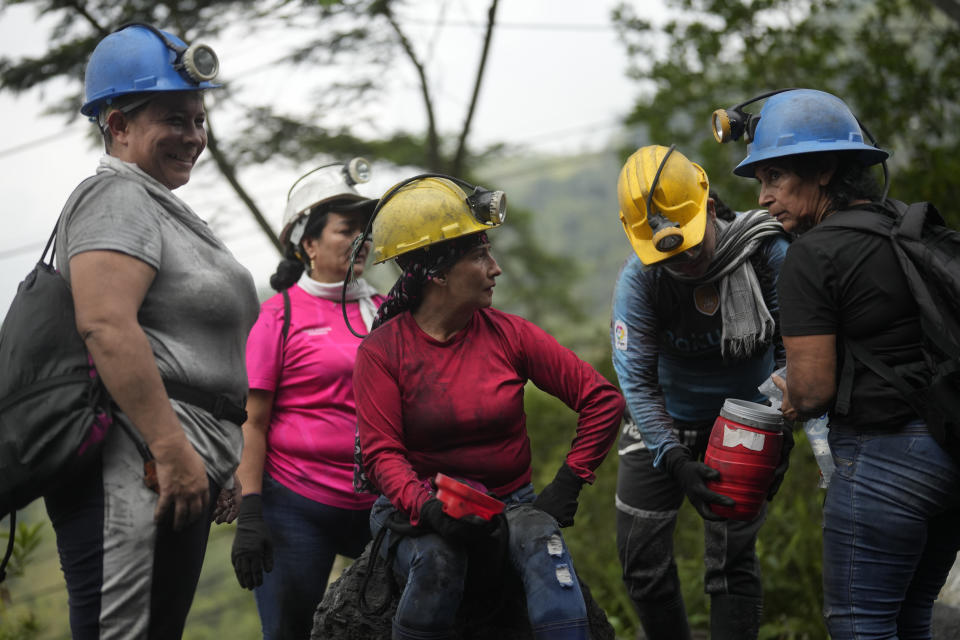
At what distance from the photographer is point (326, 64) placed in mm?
9367

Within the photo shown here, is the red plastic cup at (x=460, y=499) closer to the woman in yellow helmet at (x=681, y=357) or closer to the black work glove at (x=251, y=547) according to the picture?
the woman in yellow helmet at (x=681, y=357)

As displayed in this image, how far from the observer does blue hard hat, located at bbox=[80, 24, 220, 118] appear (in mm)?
2623

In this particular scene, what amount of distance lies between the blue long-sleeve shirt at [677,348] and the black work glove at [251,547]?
153 centimetres

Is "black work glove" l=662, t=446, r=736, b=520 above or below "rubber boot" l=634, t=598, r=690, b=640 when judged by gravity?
above

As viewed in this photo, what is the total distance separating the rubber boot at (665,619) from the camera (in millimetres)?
3840

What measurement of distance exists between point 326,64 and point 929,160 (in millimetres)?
6080

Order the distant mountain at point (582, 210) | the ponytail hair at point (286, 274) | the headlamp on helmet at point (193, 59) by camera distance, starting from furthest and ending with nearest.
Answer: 1. the distant mountain at point (582, 210)
2. the ponytail hair at point (286, 274)
3. the headlamp on helmet at point (193, 59)

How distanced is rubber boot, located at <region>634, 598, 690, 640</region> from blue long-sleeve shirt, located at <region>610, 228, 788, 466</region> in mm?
728

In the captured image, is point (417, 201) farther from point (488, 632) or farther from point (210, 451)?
point (488, 632)

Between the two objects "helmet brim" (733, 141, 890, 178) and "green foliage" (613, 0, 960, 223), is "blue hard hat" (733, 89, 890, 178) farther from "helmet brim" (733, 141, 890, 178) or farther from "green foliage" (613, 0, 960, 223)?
"green foliage" (613, 0, 960, 223)

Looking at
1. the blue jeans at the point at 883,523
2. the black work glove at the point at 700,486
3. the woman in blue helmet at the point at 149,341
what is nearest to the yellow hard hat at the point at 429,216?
the woman in blue helmet at the point at 149,341

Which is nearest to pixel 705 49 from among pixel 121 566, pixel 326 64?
pixel 326 64

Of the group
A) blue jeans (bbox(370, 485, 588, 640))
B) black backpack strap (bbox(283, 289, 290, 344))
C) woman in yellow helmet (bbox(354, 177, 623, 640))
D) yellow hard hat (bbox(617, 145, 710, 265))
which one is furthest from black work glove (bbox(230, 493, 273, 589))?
yellow hard hat (bbox(617, 145, 710, 265))

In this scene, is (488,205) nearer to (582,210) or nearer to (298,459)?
(298,459)
